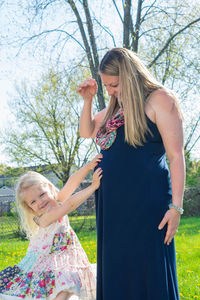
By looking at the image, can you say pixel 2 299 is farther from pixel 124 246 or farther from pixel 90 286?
pixel 124 246

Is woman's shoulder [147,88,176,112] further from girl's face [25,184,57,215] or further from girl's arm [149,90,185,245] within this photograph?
girl's face [25,184,57,215]

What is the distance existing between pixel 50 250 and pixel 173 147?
1.33 meters

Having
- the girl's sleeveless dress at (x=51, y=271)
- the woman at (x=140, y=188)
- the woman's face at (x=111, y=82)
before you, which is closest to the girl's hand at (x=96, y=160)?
the woman at (x=140, y=188)

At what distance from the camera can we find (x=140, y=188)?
2281 mm

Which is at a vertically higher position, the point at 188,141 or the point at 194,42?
the point at 194,42

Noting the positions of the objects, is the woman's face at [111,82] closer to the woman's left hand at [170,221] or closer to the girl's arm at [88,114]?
the girl's arm at [88,114]

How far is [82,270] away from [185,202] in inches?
510

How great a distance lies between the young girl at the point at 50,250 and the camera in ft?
8.98

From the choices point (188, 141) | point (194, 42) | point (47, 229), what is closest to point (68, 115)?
point (188, 141)

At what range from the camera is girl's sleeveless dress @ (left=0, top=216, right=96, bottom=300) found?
274 cm

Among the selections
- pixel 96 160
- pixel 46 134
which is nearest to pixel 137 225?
pixel 96 160

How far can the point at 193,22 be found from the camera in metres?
7.29

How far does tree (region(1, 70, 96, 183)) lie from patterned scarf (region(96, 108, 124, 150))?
16.1 m

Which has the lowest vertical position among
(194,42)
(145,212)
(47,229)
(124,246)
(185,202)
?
(185,202)
